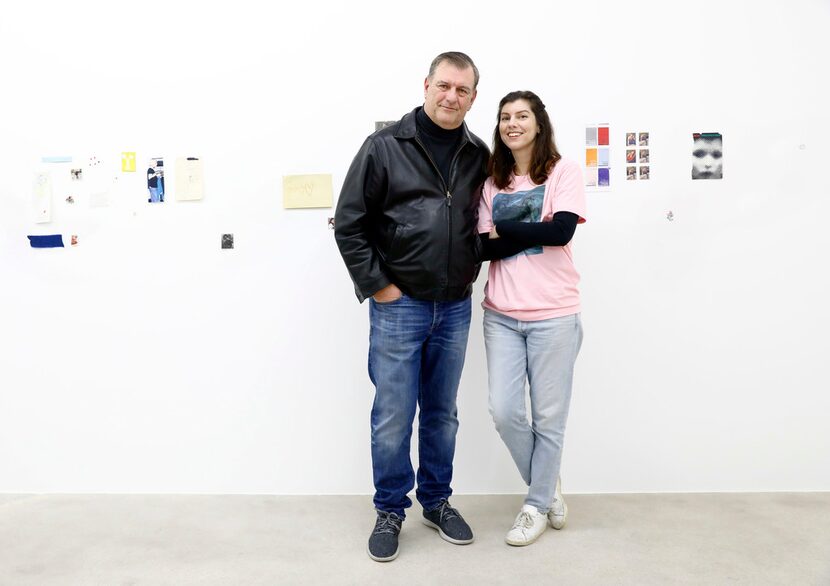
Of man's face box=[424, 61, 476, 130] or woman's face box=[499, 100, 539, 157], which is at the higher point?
man's face box=[424, 61, 476, 130]

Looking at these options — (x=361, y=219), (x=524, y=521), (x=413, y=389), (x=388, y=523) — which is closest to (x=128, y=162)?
(x=361, y=219)

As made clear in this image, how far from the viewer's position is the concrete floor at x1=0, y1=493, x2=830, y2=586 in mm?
1812

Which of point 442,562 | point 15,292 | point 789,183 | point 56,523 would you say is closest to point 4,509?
point 56,523

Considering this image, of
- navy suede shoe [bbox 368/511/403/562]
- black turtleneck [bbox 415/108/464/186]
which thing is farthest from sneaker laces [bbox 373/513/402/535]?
black turtleneck [bbox 415/108/464/186]

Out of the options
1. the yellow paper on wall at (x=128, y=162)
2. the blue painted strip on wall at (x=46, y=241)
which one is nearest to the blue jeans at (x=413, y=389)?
the yellow paper on wall at (x=128, y=162)

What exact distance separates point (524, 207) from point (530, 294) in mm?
272

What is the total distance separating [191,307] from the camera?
2.47 m

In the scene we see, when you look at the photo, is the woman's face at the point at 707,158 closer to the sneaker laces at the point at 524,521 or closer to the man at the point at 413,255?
the man at the point at 413,255

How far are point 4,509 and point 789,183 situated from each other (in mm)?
3158

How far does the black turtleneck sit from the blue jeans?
435 millimetres

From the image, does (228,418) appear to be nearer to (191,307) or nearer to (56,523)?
(191,307)

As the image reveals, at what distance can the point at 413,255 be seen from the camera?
6.34ft

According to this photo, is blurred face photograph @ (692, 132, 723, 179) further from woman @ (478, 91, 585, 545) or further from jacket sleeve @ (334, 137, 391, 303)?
jacket sleeve @ (334, 137, 391, 303)

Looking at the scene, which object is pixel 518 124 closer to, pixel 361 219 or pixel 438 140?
pixel 438 140
